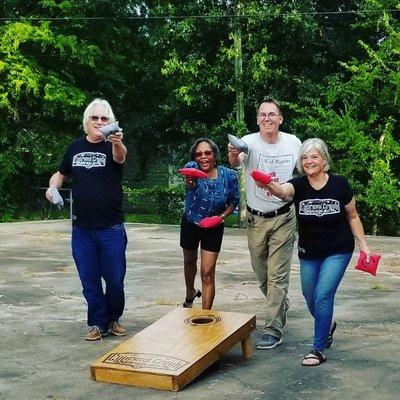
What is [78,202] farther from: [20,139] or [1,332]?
[20,139]

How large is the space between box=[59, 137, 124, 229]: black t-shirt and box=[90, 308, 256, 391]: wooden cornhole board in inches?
40.0

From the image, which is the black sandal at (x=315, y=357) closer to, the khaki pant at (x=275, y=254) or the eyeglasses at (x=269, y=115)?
the khaki pant at (x=275, y=254)

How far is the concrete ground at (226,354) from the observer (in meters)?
4.62

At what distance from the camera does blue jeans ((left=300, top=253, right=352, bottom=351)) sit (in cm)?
505

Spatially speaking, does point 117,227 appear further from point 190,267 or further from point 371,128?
point 371,128

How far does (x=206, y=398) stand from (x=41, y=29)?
17738 mm

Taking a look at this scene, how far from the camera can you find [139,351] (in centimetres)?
Answer: 484

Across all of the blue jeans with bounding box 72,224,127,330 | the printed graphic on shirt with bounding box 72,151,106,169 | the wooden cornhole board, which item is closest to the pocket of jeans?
the blue jeans with bounding box 72,224,127,330

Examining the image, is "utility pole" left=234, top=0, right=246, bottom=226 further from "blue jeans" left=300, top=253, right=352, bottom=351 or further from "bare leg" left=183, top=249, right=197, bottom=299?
"blue jeans" left=300, top=253, right=352, bottom=351

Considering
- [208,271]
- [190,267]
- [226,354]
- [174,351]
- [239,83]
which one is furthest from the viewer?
[239,83]

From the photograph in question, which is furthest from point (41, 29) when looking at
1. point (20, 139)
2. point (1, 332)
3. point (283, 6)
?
point (1, 332)

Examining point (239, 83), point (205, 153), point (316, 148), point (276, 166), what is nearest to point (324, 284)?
point (316, 148)

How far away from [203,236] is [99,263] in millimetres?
938

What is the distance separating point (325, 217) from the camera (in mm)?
5062
